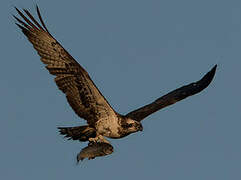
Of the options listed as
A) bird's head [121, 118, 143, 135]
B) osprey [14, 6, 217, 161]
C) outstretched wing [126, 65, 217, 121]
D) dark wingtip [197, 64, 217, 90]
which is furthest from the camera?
dark wingtip [197, 64, 217, 90]

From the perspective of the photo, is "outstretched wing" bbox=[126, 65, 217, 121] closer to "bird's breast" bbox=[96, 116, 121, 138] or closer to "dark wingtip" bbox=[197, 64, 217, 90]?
"dark wingtip" bbox=[197, 64, 217, 90]

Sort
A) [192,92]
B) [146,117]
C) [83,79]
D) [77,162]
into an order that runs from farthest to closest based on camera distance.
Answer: [192,92] → [146,117] → [83,79] → [77,162]

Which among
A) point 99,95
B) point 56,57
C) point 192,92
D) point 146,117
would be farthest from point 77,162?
point 192,92

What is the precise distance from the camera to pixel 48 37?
10281 millimetres

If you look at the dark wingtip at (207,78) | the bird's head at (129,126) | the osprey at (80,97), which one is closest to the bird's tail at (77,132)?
the osprey at (80,97)

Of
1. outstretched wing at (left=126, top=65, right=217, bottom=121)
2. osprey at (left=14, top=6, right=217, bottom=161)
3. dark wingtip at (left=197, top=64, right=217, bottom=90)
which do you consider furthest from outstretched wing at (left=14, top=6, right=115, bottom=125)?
dark wingtip at (left=197, top=64, right=217, bottom=90)

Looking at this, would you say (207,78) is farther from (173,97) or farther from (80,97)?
(80,97)

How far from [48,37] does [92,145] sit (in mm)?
2073

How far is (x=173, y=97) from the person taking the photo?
41.9 feet

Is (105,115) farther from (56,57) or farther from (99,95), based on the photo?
(56,57)

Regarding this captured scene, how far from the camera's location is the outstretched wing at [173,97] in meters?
12.2

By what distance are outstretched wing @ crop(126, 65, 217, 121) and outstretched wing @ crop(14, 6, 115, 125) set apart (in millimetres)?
1819

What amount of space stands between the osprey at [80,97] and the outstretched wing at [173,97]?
4.63 feet

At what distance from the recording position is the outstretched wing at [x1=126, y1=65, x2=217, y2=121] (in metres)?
12.2
